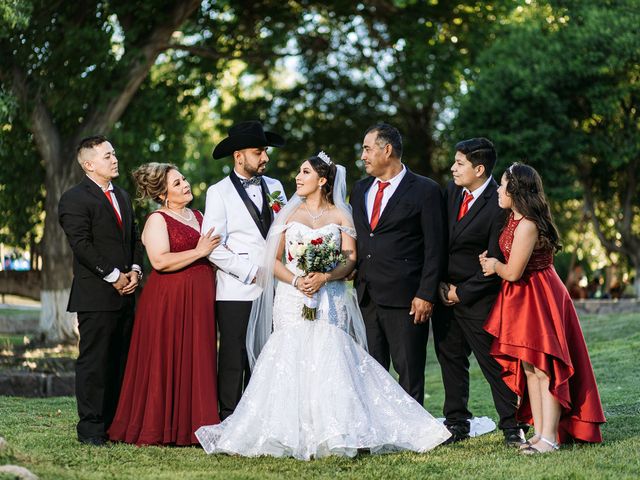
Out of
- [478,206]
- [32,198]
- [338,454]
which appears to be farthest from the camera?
[32,198]

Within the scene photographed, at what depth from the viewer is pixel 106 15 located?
54.1 ft

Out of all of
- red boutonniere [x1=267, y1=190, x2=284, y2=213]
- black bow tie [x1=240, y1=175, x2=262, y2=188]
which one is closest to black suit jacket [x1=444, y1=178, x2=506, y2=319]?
red boutonniere [x1=267, y1=190, x2=284, y2=213]

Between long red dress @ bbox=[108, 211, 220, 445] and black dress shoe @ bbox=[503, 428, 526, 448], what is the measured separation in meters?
2.30

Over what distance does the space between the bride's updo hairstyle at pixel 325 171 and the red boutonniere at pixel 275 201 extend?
1.74 ft

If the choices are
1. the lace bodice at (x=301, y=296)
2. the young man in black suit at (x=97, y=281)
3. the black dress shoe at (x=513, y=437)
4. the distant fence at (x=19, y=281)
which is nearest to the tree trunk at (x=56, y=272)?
the distant fence at (x=19, y=281)

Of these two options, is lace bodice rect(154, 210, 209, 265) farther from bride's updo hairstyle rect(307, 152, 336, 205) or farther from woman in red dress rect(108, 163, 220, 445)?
bride's updo hairstyle rect(307, 152, 336, 205)

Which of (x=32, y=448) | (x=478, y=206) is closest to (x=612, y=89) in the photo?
(x=478, y=206)

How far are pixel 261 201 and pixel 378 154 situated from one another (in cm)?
111

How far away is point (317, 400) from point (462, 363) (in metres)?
1.45

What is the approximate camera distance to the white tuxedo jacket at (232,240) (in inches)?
309

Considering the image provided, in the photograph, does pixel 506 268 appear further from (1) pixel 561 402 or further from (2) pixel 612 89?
(2) pixel 612 89

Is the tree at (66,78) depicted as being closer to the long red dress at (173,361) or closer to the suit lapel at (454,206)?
the long red dress at (173,361)

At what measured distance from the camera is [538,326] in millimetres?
7066

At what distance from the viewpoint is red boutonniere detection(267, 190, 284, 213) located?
805 centimetres
